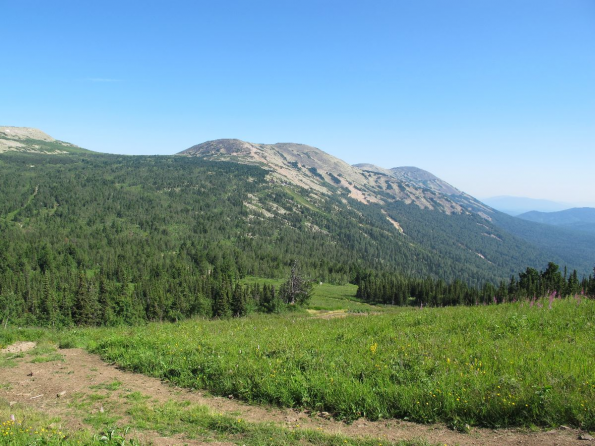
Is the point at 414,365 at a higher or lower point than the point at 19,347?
higher

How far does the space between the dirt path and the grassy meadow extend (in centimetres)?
38

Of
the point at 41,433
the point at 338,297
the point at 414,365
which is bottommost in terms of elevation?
the point at 338,297

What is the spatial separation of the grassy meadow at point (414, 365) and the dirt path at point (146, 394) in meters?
0.38

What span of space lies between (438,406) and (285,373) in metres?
4.88

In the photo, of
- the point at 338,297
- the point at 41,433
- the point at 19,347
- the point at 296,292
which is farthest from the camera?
the point at 338,297

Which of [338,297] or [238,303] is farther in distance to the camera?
[338,297]

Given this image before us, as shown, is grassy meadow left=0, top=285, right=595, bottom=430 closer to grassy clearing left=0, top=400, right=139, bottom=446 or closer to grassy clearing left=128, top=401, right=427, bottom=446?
grassy clearing left=128, top=401, right=427, bottom=446

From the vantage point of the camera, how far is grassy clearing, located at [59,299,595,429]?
8359mm

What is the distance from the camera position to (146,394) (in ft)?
36.2

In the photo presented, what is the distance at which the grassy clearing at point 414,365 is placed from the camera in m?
8.36

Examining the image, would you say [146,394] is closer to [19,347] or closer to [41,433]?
[41,433]

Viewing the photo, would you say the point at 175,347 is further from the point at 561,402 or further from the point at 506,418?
the point at 561,402

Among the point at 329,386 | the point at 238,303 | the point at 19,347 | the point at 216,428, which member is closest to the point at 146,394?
the point at 216,428

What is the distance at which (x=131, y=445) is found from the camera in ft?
23.1
